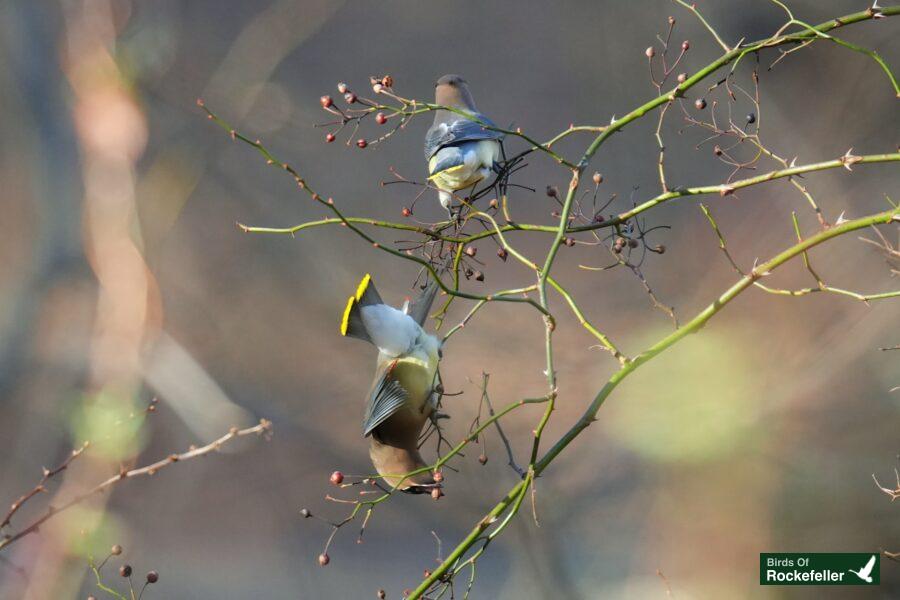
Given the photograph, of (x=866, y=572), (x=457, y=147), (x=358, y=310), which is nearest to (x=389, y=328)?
(x=358, y=310)

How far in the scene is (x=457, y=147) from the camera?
2.06 ft

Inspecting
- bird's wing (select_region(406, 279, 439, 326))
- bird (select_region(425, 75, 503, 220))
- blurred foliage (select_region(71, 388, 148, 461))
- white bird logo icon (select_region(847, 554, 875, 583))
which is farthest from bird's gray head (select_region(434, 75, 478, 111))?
blurred foliage (select_region(71, 388, 148, 461))

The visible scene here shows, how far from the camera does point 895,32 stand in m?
1.35

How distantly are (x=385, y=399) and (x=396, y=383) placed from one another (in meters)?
0.01

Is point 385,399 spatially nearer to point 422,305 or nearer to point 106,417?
point 422,305

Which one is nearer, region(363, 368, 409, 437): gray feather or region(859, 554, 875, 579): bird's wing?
region(363, 368, 409, 437): gray feather

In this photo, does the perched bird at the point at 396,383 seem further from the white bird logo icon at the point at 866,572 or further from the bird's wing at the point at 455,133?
the white bird logo icon at the point at 866,572

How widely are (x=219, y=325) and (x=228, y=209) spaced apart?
17 cm

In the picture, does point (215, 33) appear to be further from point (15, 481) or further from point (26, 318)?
point (15, 481)

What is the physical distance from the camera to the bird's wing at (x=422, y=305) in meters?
0.60

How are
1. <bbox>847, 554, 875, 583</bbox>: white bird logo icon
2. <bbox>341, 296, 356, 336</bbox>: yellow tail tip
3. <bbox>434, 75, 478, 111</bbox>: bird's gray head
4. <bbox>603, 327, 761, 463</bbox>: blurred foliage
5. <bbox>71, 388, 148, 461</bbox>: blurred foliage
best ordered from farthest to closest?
<bbox>603, 327, 761, 463</bbox>: blurred foliage
<bbox>71, 388, 148, 461</bbox>: blurred foliage
<bbox>847, 554, 875, 583</bbox>: white bird logo icon
<bbox>434, 75, 478, 111</bbox>: bird's gray head
<bbox>341, 296, 356, 336</bbox>: yellow tail tip

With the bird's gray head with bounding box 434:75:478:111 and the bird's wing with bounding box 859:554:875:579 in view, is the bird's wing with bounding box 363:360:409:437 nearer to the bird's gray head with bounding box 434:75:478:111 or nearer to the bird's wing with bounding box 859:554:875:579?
the bird's gray head with bounding box 434:75:478:111

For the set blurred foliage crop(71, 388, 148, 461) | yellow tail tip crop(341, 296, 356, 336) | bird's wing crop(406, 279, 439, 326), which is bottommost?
yellow tail tip crop(341, 296, 356, 336)

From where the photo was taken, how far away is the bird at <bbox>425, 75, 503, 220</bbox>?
624mm
